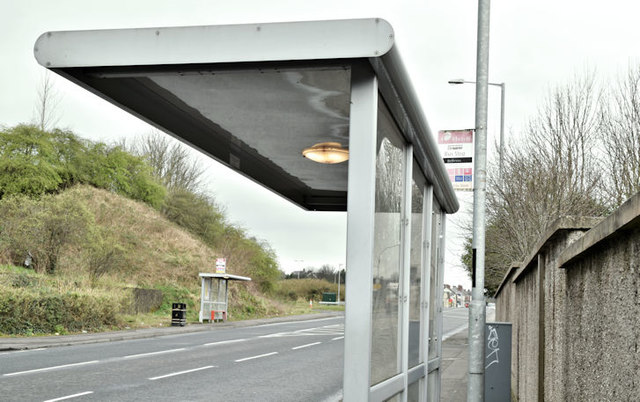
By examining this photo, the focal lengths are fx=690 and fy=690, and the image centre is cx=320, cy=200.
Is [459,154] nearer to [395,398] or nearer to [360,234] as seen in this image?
[395,398]

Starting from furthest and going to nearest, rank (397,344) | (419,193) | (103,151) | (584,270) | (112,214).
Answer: (103,151) → (112,214) → (419,193) → (397,344) → (584,270)

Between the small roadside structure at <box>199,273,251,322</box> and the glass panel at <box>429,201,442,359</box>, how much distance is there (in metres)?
25.1

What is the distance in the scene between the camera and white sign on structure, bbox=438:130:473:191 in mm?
9211

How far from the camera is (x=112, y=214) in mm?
41938

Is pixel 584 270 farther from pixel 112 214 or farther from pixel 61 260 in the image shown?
pixel 112 214

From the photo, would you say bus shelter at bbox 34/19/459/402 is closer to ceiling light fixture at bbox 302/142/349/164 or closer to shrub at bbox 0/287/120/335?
ceiling light fixture at bbox 302/142/349/164

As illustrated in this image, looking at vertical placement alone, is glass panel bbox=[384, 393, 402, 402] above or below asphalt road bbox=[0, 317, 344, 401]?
above

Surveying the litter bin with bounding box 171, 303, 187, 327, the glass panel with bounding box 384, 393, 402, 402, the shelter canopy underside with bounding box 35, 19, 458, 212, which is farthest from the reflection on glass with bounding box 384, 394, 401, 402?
the litter bin with bounding box 171, 303, 187, 327

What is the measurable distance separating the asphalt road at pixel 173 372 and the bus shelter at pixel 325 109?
668 centimetres

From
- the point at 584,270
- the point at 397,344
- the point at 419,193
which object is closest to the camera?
the point at 584,270

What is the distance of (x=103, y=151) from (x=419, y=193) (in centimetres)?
4212

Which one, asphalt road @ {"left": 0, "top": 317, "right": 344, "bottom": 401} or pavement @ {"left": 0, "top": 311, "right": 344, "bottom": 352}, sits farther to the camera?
pavement @ {"left": 0, "top": 311, "right": 344, "bottom": 352}

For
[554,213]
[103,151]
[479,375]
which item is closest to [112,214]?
[103,151]

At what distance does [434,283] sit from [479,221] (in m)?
1.82
